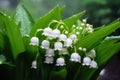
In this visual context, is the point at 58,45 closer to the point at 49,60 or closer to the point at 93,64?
the point at 49,60

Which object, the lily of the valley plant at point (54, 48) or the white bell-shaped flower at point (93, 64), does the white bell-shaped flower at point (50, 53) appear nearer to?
the lily of the valley plant at point (54, 48)

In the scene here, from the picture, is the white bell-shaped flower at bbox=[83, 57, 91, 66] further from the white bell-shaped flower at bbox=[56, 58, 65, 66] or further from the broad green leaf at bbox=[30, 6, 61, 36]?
the broad green leaf at bbox=[30, 6, 61, 36]

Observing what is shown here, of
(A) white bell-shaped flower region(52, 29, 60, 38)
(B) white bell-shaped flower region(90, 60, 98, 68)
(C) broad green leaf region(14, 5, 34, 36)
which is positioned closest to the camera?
(A) white bell-shaped flower region(52, 29, 60, 38)

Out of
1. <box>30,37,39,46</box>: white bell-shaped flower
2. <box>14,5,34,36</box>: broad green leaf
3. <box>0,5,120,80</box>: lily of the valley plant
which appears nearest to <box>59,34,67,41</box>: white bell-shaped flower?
<box>0,5,120,80</box>: lily of the valley plant

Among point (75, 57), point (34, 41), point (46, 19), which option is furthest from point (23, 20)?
point (75, 57)

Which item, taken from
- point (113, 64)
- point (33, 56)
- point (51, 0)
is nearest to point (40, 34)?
point (33, 56)

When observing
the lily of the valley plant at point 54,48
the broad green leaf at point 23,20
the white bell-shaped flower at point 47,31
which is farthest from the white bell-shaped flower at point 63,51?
the broad green leaf at point 23,20

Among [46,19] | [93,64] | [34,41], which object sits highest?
[46,19]
